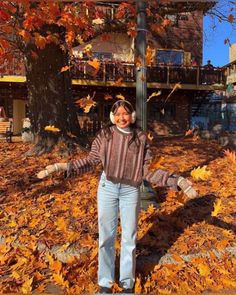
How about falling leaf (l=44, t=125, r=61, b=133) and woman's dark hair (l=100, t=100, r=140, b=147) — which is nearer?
woman's dark hair (l=100, t=100, r=140, b=147)

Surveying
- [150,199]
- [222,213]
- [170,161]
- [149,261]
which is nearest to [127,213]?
[149,261]

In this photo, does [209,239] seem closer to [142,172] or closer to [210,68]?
[142,172]

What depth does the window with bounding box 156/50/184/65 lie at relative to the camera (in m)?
23.2

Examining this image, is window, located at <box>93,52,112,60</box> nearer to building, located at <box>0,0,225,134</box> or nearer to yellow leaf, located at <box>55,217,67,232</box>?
building, located at <box>0,0,225,134</box>

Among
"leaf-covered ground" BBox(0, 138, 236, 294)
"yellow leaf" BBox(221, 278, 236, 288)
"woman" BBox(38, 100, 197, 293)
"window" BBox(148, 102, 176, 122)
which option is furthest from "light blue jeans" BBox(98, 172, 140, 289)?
"window" BBox(148, 102, 176, 122)

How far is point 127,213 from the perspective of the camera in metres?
3.92

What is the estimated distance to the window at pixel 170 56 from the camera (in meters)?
23.2

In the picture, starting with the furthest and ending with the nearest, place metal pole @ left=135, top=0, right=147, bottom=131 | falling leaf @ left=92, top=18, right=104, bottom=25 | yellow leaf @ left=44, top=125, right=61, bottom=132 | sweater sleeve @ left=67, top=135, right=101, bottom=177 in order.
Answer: falling leaf @ left=92, top=18, right=104, bottom=25 < yellow leaf @ left=44, top=125, right=61, bottom=132 < metal pole @ left=135, top=0, right=147, bottom=131 < sweater sleeve @ left=67, top=135, right=101, bottom=177

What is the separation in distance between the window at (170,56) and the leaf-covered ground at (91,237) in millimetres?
16646

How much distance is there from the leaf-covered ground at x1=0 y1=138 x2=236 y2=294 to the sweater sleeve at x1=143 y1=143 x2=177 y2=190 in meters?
0.14

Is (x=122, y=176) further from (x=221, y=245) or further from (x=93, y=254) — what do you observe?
(x=221, y=245)

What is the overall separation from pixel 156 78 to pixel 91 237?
1665 cm

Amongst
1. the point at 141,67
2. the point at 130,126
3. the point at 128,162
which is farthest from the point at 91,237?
the point at 141,67

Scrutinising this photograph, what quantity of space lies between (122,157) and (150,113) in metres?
19.2
